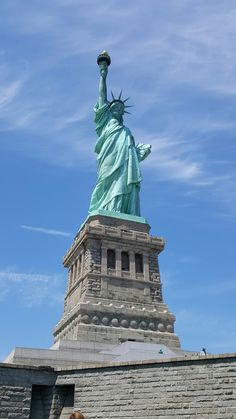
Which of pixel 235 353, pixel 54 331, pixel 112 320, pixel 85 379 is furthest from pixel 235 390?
pixel 54 331

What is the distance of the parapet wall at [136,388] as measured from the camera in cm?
1302

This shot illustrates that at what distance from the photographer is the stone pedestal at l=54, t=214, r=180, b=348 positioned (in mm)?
28531

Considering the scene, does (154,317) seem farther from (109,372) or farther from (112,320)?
(109,372)

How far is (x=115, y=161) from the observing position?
36.6 m

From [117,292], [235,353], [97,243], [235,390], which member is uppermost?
[97,243]

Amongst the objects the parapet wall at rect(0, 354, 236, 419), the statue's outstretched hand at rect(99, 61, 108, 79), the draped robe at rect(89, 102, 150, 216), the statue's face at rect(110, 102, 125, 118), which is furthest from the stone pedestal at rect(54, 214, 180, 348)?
the statue's outstretched hand at rect(99, 61, 108, 79)

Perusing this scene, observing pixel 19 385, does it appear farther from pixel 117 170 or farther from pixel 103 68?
pixel 103 68

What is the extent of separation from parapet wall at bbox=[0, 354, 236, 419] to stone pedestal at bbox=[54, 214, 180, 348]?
11965 mm

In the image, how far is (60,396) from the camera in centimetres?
1555

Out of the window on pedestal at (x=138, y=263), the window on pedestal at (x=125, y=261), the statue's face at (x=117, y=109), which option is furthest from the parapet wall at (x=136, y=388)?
the statue's face at (x=117, y=109)

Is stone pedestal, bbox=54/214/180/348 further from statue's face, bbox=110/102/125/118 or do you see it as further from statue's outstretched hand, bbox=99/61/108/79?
statue's outstretched hand, bbox=99/61/108/79

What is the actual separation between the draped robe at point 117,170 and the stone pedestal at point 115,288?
186 cm

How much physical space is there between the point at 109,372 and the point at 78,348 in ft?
30.2

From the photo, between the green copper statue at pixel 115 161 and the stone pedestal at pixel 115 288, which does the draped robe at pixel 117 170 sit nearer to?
the green copper statue at pixel 115 161
